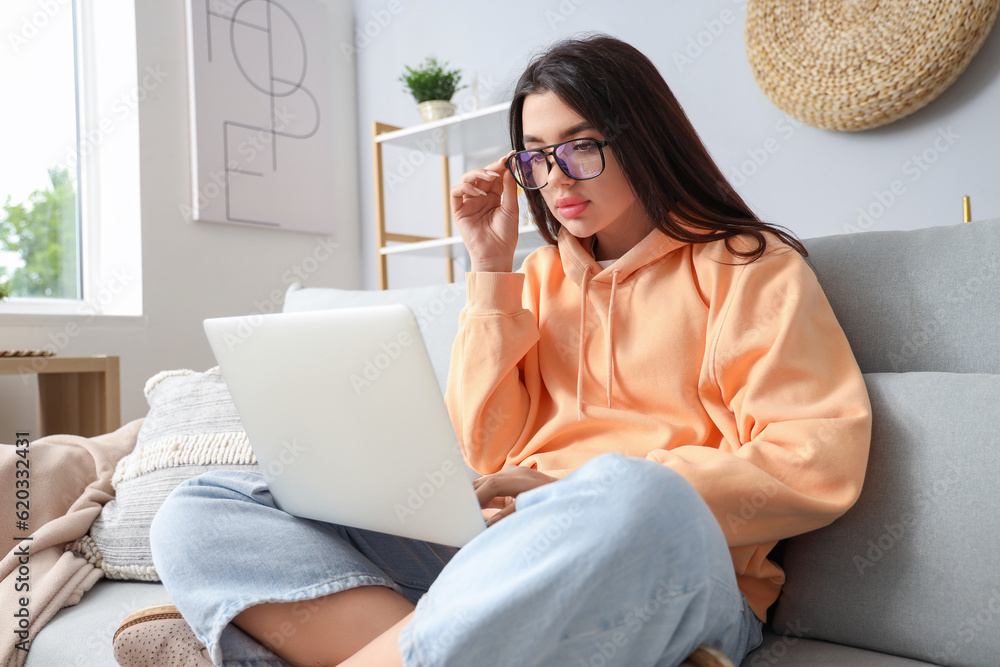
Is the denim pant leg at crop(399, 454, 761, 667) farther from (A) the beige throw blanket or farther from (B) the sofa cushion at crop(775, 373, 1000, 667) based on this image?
(A) the beige throw blanket

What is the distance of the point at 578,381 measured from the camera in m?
1.04

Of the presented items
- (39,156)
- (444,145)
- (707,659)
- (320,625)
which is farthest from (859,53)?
(39,156)

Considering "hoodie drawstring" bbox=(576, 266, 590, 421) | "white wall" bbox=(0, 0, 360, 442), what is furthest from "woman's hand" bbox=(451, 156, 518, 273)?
"white wall" bbox=(0, 0, 360, 442)

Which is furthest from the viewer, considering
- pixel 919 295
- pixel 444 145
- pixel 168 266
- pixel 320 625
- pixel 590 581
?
pixel 444 145

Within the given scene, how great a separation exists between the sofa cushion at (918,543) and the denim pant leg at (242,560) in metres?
0.45

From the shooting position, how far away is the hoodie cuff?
1.06 metres

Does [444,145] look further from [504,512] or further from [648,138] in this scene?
[504,512]

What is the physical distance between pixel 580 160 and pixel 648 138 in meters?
0.09

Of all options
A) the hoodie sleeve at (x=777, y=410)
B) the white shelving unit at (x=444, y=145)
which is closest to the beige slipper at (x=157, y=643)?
the hoodie sleeve at (x=777, y=410)

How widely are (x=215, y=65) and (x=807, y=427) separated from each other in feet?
7.85

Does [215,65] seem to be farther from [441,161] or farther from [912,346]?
[912,346]

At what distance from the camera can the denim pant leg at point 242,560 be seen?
2.48 ft

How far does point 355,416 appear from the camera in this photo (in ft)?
2.25

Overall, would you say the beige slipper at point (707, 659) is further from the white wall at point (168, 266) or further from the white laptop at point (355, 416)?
the white wall at point (168, 266)
